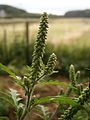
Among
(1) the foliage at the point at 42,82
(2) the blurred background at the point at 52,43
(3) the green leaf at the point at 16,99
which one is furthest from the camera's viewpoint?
(2) the blurred background at the point at 52,43

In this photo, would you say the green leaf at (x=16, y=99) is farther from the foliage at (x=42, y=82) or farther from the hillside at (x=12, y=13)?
the hillside at (x=12, y=13)

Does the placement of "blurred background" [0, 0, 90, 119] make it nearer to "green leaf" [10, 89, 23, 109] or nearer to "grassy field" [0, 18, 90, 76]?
"grassy field" [0, 18, 90, 76]

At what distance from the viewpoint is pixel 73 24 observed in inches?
741

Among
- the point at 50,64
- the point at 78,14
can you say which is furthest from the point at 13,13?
the point at 50,64

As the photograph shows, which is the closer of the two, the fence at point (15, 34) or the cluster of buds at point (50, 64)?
the cluster of buds at point (50, 64)

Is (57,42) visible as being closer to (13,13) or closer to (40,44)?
(13,13)

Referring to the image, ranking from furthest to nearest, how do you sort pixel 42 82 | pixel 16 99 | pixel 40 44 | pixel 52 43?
pixel 52 43, pixel 16 99, pixel 42 82, pixel 40 44

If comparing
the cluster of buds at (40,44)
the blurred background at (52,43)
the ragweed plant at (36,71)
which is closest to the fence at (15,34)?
the blurred background at (52,43)

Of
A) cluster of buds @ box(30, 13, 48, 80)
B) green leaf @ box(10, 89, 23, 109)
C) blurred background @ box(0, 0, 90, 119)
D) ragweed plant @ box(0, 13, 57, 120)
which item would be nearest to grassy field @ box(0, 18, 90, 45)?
blurred background @ box(0, 0, 90, 119)

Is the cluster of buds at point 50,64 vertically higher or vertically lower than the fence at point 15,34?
higher

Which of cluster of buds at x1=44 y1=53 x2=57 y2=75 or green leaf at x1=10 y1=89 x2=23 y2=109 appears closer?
cluster of buds at x1=44 y1=53 x2=57 y2=75

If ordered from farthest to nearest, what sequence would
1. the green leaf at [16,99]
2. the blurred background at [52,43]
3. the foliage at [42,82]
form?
1. the blurred background at [52,43]
2. the green leaf at [16,99]
3. the foliage at [42,82]

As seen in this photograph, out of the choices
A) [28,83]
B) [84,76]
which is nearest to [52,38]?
[84,76]

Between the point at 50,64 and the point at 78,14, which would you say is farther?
the point at 78,14
